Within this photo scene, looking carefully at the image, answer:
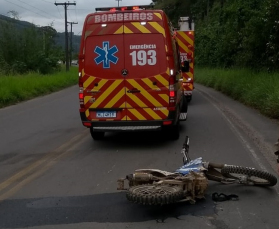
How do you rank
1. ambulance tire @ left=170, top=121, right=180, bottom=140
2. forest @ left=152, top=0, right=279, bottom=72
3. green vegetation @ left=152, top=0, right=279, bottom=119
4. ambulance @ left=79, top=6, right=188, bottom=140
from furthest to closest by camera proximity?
1. forest @ left=152, top=0, right=279, bottom=72
2. green vegetation @ left=152, top=0, right=279, bottom=119
3. ambulance tire @ left=170, top=121, right=180, bottom=140
4. ambulance @ left=79, top=6, right=188, bottom=140

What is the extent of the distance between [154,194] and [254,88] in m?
13.6

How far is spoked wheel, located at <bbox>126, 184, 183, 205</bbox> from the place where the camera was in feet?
18.1

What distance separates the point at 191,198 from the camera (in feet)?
19.6

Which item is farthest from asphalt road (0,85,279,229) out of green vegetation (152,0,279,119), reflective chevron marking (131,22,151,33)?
reflective chevron marking (131,22,151,33)

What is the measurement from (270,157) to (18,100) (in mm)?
17024

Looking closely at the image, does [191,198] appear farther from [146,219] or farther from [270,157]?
[270,157]

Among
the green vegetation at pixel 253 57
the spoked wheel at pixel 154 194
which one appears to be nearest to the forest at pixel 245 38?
the green vegetation at pixel 253 57

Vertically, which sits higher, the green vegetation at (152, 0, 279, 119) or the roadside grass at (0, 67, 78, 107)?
the green vegetation at (152, 0, 279, 119)

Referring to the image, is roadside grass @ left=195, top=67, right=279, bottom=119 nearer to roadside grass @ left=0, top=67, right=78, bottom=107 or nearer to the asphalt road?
the asphalt road

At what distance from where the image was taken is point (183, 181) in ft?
19.5

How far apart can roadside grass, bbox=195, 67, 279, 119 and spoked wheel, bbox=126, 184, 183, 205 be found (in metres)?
9.04

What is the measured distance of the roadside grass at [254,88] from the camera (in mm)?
14902

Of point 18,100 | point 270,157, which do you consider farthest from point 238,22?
point 270,157

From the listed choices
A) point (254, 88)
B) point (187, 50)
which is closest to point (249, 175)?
point (254, 88)
